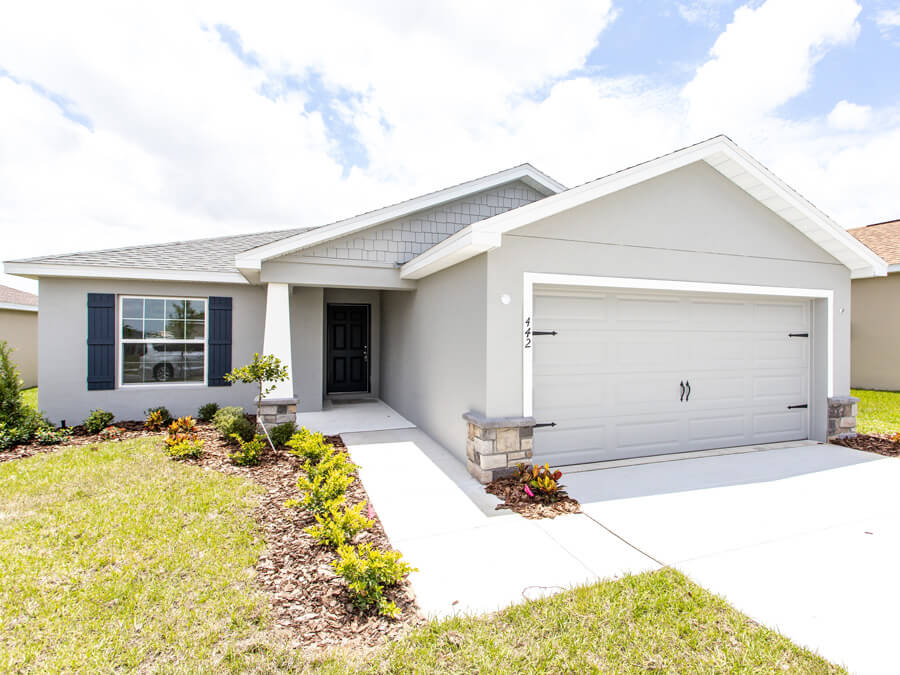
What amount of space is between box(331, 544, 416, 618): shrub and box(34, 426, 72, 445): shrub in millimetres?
6679

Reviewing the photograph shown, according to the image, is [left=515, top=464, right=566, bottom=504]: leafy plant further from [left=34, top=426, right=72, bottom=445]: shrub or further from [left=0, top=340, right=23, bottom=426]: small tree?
[left=0, top=340, right=23, bottom=426]: small tree

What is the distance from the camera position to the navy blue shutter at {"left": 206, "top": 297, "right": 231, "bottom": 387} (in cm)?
866

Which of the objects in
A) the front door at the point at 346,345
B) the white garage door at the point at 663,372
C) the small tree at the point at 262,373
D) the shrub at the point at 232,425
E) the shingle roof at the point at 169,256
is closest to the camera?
the white garage door at the point at 663,372

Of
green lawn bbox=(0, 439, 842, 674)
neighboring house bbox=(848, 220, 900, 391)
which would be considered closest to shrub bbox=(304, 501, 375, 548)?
green lawn bbox=(0, 439, 842, 674)

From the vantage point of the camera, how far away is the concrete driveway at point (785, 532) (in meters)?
2.65

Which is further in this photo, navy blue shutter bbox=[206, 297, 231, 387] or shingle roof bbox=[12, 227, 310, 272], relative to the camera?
navy blue shutter bbox=[206, 297, 231, 387]

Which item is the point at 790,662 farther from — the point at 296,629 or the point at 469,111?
the point at 469,111

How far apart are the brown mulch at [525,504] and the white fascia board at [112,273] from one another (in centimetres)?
660

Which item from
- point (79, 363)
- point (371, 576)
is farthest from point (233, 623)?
point (79, 363)

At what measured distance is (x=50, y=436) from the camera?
6852mm

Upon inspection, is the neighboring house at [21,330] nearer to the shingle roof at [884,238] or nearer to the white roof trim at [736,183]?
the white roof trim at [736,183]

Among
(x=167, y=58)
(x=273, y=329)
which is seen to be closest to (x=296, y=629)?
(x=273, y=329)

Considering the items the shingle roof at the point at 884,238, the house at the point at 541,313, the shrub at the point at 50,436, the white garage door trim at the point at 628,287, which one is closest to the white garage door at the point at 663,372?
the house at the point at 541,313

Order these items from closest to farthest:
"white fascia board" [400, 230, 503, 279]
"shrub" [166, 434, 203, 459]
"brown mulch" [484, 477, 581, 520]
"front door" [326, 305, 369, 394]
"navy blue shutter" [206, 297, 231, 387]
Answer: "brown mulch" [484, 477, 581, 520] → "white fascia board" [400, 230, 503, 279] → "shrub" [166, 434, 203, 459] → "navy blue shutter" [206, 297, 231, 387] → "front door" [326, 305, 369, 394]
